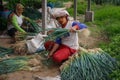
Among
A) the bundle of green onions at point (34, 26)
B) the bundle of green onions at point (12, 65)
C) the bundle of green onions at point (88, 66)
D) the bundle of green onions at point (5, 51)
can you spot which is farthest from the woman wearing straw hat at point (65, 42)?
the bundle of green onions at point (34, 26)

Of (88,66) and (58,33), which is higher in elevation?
(58,33)

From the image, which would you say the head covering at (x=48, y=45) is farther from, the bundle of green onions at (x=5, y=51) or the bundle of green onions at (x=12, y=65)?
the bundle of green onions at (x=5, y=51)

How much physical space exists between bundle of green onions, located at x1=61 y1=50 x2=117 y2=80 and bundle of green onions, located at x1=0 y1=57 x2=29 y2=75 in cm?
90

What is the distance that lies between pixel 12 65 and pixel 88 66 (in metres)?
1.49

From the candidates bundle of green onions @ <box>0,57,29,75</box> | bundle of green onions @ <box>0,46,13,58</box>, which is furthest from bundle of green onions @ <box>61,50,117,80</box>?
bundle of green onions @ <box>0,46,13,58</box>

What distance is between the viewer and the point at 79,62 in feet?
21.0

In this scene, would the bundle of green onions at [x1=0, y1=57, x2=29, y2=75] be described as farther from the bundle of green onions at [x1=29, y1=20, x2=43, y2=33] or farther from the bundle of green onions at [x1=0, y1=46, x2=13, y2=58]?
the bundle of green onions at [x1=29, y1=20, x2=43, y2=33]

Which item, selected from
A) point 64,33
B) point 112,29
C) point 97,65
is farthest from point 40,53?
point 112,29

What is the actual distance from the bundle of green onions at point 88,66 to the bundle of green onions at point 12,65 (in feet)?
2.95

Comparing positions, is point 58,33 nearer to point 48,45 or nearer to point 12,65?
point 48,45

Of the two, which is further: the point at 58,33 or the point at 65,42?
the point at 65,42

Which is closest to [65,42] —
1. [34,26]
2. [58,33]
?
[58,33]

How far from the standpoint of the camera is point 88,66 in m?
6.32

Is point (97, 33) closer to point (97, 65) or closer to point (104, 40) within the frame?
point (104, 40)
